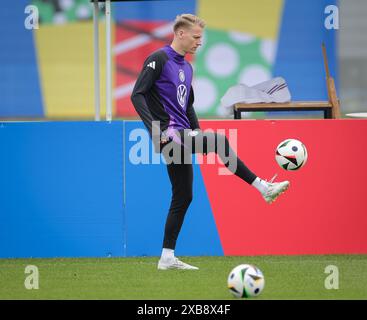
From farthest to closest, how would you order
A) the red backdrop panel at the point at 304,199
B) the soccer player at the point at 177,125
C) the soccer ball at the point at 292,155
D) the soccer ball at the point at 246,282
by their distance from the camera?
the red backdrop panel at the point at 304,199, the soccer ball at the point at 292,155, the soccer player at the point at 177,125, the soccer ball at the point at 246,282

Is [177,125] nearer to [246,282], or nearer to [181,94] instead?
[181,94]

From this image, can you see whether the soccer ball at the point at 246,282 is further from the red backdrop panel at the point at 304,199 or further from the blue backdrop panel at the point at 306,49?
the blue backdrop panel at the point at 306,49

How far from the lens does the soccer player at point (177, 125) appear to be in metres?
7.22

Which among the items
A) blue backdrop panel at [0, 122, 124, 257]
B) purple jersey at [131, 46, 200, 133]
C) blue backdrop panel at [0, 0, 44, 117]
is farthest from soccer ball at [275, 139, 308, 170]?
blue backdrop panel at [0, 0, 44, 117]

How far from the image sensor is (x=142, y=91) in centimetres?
726

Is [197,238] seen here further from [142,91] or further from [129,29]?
[129,29]

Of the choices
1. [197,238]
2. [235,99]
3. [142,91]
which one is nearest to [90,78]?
[235,99]

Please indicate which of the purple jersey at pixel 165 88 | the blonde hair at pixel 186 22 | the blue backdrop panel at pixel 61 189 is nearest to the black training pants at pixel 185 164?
the purple jersey at pixel 165 88

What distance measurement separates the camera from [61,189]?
8.70 m

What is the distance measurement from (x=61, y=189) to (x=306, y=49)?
3.61m

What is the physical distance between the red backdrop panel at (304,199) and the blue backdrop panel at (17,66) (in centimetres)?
295

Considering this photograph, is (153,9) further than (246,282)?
Yes

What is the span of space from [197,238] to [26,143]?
5.81ft

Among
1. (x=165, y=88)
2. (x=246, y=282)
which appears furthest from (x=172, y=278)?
(x=165, y=88)
